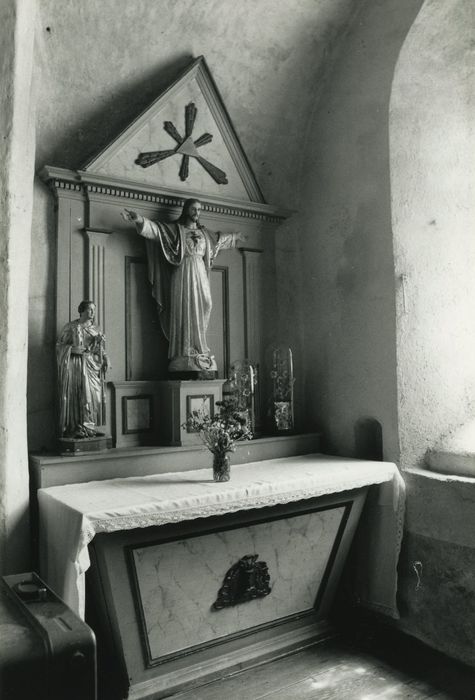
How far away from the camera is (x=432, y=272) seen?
4328mm

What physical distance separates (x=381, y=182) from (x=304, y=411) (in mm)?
1909

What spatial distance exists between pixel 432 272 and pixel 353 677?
2708 millimetres

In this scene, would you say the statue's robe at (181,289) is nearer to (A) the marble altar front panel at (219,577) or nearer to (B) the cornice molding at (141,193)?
(B) the cornice molding at (141,193)

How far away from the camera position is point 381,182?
4.30 meters

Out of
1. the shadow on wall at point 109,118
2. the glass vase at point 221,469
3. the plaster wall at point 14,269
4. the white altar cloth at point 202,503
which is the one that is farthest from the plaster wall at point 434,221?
the plaster wall at point 14,269

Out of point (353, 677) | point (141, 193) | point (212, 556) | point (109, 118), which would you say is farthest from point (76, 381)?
point (353, 677)

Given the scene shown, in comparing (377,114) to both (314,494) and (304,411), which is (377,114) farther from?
(314,494)

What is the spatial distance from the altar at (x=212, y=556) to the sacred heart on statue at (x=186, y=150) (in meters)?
2.19

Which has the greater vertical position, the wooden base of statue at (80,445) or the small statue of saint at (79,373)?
the small statue of saint at (79,373)

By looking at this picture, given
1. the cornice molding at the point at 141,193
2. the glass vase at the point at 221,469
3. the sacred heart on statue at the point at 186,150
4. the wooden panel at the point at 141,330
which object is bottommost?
the glass vase at the point at 221,469

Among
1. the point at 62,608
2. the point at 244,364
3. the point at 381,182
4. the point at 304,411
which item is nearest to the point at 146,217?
the point at 244,364

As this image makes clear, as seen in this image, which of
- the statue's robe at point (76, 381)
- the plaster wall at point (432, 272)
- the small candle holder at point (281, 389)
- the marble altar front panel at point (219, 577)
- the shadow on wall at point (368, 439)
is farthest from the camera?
the small candle holder at point (281, 389)

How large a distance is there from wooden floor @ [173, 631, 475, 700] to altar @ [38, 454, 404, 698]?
0.41 ft

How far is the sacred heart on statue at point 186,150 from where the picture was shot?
4.28 metres
